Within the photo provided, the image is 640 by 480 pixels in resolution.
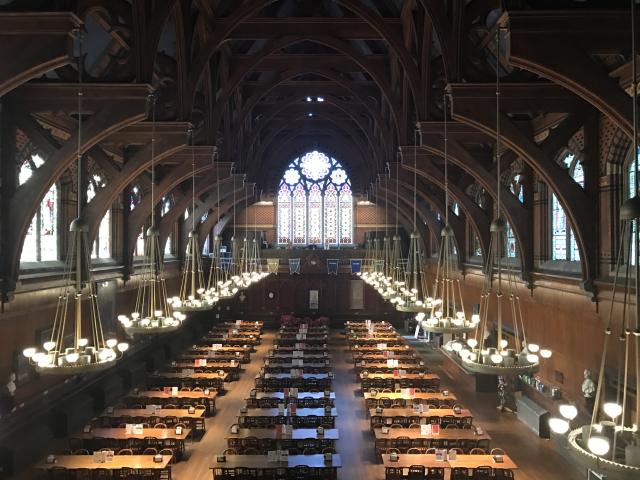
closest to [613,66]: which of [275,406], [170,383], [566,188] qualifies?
[566,188]

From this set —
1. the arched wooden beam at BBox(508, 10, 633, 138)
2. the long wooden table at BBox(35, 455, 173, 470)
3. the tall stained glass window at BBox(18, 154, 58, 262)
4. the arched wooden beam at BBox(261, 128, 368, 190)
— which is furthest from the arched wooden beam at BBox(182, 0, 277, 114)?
the arched wooden beam at BBox(261, 128, 368, 190)

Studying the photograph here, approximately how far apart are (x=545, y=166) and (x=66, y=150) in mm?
9174

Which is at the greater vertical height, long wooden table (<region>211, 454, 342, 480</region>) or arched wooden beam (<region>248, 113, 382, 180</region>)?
arched wooden beam (<region>248, 113, 382, 180</region>)

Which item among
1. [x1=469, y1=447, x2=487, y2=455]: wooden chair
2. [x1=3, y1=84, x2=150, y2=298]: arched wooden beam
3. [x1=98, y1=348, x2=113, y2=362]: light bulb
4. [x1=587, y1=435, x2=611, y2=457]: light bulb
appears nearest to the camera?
[x1=587, y1=435, x2=611, y2=457]: light bulb

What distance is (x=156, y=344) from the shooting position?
24.8m

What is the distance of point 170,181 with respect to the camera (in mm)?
18453

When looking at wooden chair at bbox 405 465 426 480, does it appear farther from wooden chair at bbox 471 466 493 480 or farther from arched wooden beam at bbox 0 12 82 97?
arched wooden beam at bbox 0 12 82 97

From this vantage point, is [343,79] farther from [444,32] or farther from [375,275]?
[444,32]

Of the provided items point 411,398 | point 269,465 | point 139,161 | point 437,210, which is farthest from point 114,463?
point 437,210

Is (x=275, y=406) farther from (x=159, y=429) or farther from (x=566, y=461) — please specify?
(x=566, y=461)

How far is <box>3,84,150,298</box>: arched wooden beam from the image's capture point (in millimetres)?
11102

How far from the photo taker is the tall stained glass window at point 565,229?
44.9ft

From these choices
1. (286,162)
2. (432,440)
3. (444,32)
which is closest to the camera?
(444,32)

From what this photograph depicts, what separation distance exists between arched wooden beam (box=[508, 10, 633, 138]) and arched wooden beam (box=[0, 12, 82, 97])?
18.9ft
